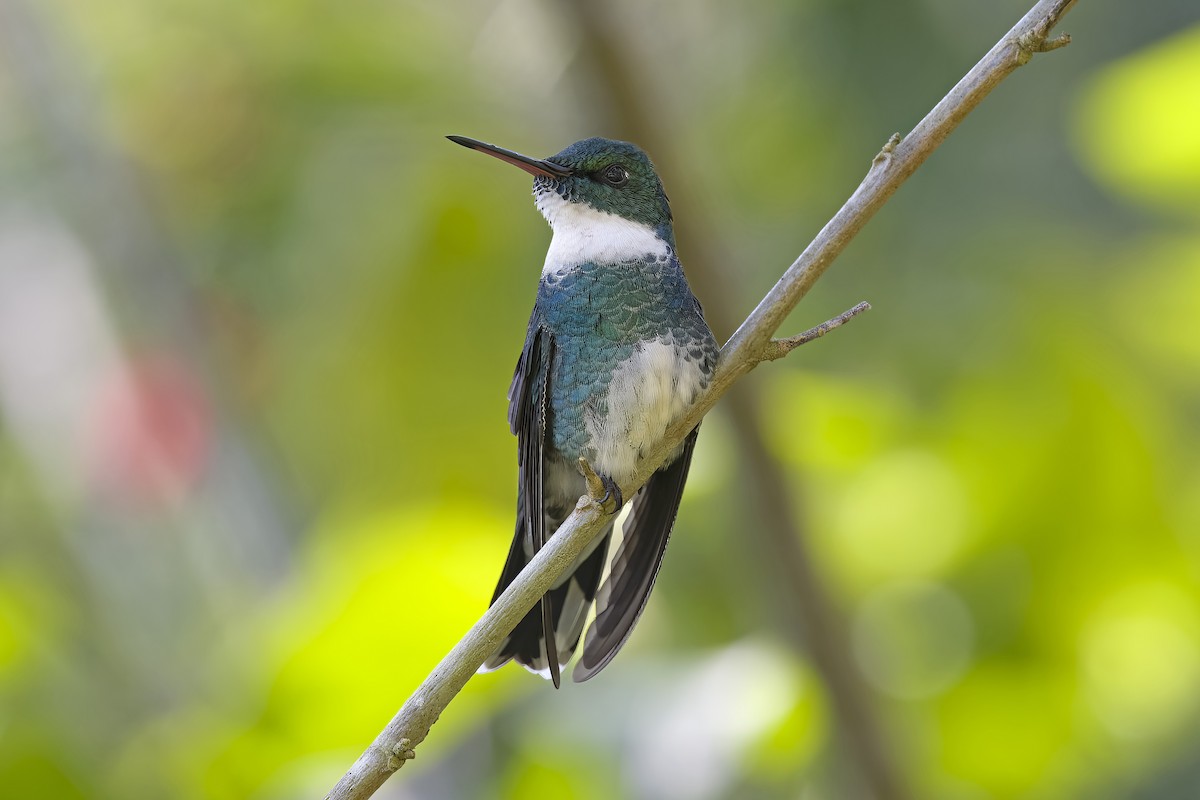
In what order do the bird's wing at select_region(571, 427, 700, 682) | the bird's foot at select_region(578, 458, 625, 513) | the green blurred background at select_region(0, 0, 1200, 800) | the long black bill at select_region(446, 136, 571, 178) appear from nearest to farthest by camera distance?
the long black bill at select_region(446, 136, 571, 178) → the bird's foot at select_region(578, 458, 625, 513) → the bird's wing at select_region(571, 427, 700, 682) → the green blurred background at select_region(0, 0, 1200, 800)

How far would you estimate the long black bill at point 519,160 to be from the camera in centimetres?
133

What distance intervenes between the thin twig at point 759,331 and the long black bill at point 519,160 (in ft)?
1.02

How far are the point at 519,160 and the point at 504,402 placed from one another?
4.50 ft

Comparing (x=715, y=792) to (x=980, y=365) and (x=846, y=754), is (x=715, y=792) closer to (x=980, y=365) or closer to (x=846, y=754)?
(x=846, y=754)

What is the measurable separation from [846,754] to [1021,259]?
2.07 meters

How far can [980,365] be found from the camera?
10.6ft

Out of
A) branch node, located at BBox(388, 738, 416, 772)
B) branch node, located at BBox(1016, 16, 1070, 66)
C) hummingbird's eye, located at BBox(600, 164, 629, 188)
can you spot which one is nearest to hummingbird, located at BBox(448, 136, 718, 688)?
hummingbird's eye, located at BBox(600, 164, 629, 188)

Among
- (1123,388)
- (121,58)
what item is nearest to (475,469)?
(1123,388)

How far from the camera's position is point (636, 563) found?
1.83 metres

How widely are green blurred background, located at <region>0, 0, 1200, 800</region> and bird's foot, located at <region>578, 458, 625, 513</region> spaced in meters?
0.66

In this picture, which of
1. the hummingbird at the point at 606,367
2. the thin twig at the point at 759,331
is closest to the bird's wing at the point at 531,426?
the hummingbird at the point at 606,367

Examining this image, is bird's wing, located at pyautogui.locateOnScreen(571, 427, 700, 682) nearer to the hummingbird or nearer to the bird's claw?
the hummingbird

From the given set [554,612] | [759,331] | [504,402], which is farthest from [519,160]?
[504,402]

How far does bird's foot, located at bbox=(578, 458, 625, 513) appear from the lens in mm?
1480
